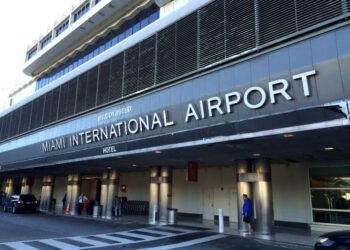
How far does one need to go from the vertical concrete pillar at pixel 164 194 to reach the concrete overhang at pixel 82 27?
1645 centimetres

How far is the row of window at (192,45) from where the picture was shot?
44.4 ft

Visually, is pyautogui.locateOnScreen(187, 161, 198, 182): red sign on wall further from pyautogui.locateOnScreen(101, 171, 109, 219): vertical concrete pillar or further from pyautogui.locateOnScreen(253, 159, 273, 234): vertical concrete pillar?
A: pyautogui.locateOnScreen(101, 171, 109, 219): vertical concrete pillar

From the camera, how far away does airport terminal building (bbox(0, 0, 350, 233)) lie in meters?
12.4

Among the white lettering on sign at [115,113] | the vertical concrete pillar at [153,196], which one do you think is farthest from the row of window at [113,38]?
the vertical concrete pillar at [153,196]

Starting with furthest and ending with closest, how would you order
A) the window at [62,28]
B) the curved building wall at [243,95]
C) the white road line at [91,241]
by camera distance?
the window at [62,28]
the white road line at [91,241]
the curved building wall at [243,95]

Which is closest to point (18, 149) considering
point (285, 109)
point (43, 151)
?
point (43, 151)

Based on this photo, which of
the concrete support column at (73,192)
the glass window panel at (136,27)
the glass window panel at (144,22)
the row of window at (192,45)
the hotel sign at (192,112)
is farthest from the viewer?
the glass window panel at (136,27)

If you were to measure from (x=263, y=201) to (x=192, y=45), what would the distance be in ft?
27.4

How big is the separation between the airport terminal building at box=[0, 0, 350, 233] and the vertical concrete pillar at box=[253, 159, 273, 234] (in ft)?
0.16

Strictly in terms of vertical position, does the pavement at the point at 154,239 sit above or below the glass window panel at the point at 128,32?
below

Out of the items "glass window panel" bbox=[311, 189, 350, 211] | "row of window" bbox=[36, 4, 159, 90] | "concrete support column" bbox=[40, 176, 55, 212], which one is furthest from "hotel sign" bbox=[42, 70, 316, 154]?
"concrete support column" bbox=[40, 176, 55, 212]

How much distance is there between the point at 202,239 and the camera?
1562cm

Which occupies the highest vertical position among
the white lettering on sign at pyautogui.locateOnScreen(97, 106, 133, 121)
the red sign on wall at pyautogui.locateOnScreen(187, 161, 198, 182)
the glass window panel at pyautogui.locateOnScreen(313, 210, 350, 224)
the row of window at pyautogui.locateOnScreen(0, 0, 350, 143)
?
the row of window at pyautogui.locateOnScreen(0, 0, 350, 143)

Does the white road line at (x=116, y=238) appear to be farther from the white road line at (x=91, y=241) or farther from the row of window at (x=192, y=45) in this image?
the row of window at (x=192, y=45)
